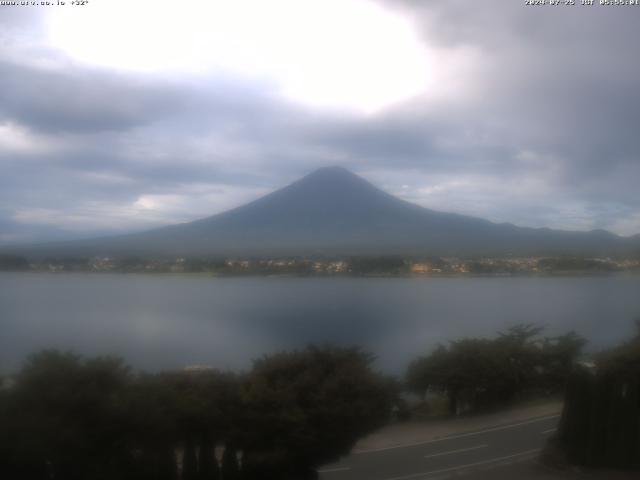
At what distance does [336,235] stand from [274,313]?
10833 millimetres

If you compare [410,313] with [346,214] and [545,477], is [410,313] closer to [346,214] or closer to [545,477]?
[545,477]

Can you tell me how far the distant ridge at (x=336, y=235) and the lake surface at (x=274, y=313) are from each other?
1245 mm

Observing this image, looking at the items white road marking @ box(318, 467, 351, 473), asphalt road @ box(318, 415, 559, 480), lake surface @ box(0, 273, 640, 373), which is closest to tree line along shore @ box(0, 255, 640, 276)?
lake surface @ box(0, 273, 640, 373)

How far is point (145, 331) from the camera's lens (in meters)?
12.3

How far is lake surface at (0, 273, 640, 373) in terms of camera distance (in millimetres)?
10883

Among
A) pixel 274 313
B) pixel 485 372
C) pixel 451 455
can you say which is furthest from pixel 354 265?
pixel 451 455

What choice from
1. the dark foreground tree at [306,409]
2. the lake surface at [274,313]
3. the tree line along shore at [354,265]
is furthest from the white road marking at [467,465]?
the tree line along shore at [354,265]

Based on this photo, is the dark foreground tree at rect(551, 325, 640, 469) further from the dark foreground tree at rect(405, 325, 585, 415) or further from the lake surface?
the lake surface

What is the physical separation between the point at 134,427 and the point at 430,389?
24.0 feet

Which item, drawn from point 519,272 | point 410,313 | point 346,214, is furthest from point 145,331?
point 346,214

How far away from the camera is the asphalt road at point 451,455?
934 cm

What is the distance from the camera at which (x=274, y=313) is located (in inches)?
584

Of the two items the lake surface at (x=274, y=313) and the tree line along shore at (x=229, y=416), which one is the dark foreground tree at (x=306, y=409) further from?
the lake surface at (x=274, y=313)

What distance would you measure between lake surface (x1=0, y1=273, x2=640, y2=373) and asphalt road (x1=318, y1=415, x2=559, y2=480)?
1.83m
